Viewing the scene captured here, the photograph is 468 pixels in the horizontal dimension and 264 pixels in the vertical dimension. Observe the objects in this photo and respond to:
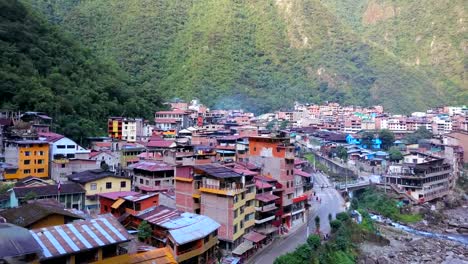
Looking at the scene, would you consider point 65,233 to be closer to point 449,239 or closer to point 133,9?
point 449,239

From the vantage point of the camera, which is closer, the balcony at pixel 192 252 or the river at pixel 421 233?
the balcony at pixel 192 252

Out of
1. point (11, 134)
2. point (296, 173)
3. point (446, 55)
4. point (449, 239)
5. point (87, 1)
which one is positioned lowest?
point (449, 239)

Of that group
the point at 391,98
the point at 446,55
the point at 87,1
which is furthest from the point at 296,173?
the point at 446,55

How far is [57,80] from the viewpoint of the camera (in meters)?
50.2

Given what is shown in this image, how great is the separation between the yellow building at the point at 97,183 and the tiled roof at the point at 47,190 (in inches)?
41.1

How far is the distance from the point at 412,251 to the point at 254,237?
1605cm

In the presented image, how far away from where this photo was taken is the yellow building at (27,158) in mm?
31866

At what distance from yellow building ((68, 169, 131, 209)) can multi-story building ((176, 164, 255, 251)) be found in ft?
18.7

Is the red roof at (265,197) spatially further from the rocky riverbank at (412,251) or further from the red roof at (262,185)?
the rocky riverbank at (412,251)

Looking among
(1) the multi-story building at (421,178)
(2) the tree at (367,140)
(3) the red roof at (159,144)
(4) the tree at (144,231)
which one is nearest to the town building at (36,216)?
(4) the tree at (144,231)

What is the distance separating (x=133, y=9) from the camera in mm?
108062

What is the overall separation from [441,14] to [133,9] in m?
104

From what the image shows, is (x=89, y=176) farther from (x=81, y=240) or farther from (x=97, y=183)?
(x=81, y=240)

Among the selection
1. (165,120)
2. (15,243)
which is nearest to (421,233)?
(165,120)
